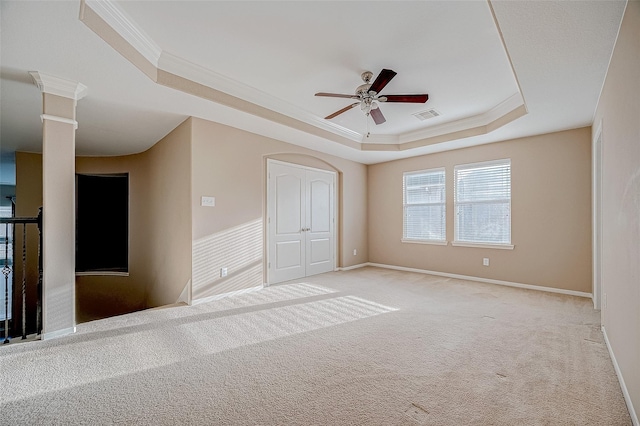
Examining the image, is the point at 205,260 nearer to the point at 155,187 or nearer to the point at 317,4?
the point at 155,187

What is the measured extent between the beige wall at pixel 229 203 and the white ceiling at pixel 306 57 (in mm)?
325

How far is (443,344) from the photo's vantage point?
2.64m

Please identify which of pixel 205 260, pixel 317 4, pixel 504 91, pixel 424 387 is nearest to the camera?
pixel 424 387

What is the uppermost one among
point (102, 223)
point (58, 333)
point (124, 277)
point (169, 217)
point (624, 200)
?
point (624, 200)

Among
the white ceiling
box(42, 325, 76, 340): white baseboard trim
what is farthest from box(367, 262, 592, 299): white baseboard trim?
box(42, 325, 76, 340): white baseboard trim

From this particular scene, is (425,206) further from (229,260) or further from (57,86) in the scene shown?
(57,86)

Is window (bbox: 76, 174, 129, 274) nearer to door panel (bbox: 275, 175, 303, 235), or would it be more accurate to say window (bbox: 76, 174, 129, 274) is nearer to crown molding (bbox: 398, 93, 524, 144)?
door panel (bbox: 275, 175, 303, 235)

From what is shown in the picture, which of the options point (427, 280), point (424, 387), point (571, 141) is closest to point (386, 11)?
point (424, 387)

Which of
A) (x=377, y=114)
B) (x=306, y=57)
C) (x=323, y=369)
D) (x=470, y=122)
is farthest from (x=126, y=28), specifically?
(x=470, y=122)

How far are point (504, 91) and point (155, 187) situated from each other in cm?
551

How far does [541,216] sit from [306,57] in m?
4.29

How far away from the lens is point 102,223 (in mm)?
6023

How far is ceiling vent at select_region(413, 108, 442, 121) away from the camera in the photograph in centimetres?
440

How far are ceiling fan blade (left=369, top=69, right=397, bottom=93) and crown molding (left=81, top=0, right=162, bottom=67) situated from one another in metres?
2.14
